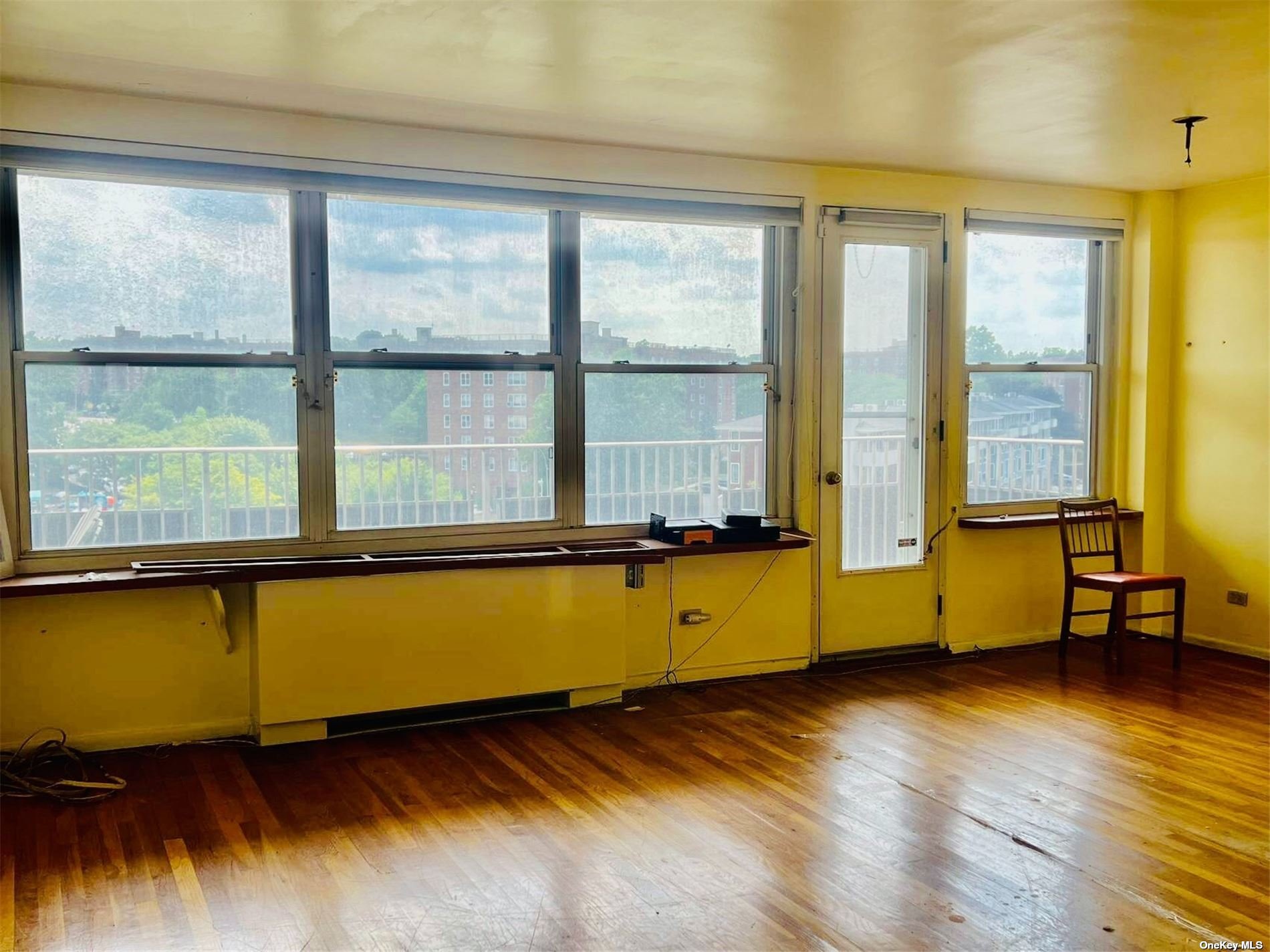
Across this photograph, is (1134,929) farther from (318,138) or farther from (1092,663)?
(318,138)

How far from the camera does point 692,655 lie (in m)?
5.31

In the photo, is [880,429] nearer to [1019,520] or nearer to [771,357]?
[771,357]

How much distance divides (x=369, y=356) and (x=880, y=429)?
2.82 metres

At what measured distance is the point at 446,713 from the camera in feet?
15.3

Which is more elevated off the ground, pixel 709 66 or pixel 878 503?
pixel 709 66

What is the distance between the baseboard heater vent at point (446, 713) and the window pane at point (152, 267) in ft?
5.47

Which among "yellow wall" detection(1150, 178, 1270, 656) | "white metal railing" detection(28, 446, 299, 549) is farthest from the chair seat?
"white metal railing" detection(28, 446, 299, 549)

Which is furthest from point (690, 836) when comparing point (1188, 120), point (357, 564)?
point (1188, 120)

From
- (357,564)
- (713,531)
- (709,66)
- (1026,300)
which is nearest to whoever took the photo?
(709,66)

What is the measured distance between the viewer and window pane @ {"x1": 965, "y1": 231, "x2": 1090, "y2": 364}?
6012 millimetres

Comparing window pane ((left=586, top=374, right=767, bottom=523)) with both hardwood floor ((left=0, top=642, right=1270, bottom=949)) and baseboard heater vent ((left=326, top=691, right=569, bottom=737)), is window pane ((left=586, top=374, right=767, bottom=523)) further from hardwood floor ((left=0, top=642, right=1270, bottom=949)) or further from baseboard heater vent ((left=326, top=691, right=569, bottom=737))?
hardwood floor ((left=0, top=642, right=1270, bottom=949))

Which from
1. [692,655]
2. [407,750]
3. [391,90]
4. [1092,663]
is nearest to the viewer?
[391,90]

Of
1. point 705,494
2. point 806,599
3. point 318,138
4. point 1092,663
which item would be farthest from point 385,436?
point 1092,663

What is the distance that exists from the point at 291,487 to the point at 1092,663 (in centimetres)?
433
